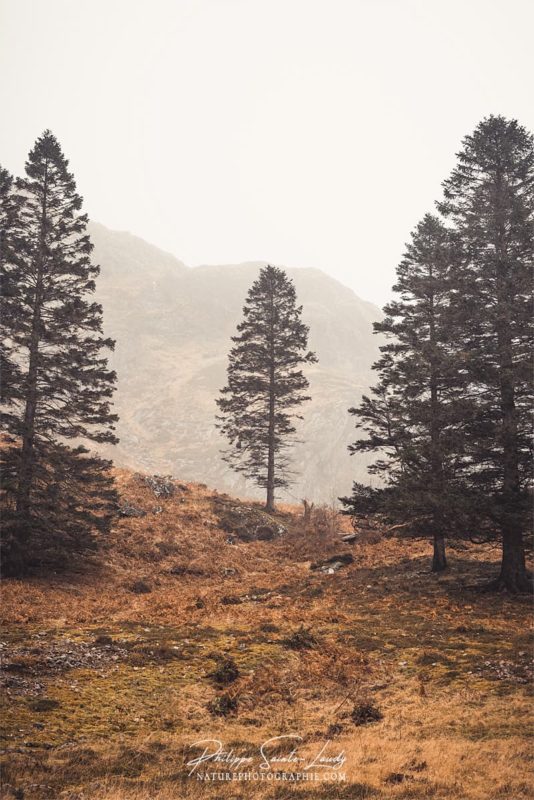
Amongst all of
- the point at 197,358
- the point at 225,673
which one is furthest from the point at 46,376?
the point at 197,358

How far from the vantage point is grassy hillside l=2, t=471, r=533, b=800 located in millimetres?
5809

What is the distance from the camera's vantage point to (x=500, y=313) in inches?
565

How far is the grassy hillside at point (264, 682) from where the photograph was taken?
5809 millimetres

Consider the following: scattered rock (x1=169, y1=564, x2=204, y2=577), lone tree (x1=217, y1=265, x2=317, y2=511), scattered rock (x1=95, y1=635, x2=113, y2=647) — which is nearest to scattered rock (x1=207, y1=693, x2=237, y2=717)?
scattered rock (x1=95, y1=635, x2=113, y2=647)

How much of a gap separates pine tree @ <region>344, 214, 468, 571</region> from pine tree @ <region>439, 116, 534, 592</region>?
0.66 metres

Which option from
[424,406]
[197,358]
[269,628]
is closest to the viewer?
[269,628]

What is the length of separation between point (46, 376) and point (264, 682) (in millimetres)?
13186

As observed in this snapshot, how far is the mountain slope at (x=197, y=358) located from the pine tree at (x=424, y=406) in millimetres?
20421

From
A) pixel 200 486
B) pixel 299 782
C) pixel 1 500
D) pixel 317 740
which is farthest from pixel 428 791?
pixel 200 486

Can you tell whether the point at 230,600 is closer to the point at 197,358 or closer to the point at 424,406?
the point at 424,406

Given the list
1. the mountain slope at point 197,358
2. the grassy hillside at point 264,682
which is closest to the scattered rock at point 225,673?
the grassy hillside at point 264,682

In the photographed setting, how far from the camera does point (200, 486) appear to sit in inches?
1219

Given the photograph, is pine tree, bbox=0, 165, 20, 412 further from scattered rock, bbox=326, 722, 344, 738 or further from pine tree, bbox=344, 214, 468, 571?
scattered rock, bbox=326, 722, 344, 738

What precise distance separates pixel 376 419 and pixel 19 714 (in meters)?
16.2
